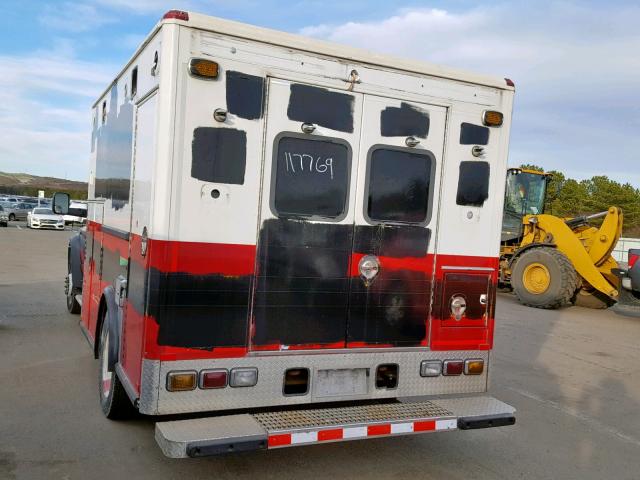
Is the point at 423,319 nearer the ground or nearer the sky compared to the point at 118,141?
nearer the ground

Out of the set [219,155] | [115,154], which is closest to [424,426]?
[219,155]

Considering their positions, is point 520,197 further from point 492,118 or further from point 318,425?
point 318,425

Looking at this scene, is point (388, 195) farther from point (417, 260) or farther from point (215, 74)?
point (215, 74)

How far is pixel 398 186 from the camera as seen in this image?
4.47 metres

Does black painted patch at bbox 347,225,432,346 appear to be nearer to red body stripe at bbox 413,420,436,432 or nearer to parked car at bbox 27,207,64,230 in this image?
red body stripe at bbox 413,420,436,432

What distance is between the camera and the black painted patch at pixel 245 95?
3.87m

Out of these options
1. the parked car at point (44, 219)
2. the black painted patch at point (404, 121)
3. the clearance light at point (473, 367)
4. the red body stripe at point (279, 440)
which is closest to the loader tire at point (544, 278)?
the clearance light at point (473, 367)

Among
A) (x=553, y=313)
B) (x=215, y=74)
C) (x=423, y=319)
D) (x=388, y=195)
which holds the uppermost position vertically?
(x=215, y=74)

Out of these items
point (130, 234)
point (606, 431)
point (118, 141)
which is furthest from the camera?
point (606, 431)

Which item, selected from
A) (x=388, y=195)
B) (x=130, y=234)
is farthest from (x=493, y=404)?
(x=130, y=234)

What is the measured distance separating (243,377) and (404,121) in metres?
2.05

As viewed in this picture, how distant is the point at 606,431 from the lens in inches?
222

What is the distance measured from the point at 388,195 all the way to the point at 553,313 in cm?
1021

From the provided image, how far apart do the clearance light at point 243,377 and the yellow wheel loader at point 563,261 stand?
35.7ft
